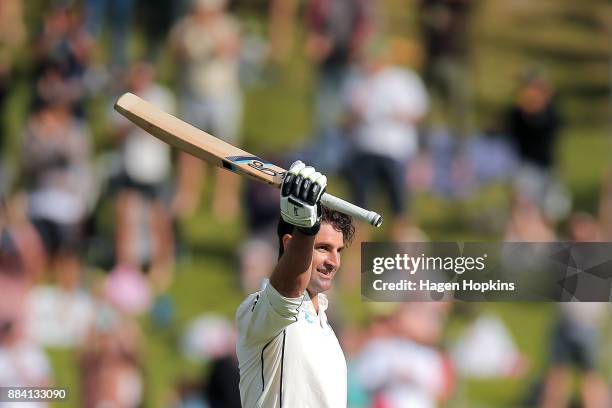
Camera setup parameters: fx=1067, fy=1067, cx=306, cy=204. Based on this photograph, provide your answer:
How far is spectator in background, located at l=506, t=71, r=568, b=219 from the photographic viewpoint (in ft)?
22.7

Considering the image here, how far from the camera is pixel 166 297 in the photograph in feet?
22.8

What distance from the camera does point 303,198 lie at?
262 centimetres

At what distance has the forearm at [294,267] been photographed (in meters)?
2.68

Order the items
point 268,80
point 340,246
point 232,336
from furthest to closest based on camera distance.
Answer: point 268,80, point 232,336, point 340,246

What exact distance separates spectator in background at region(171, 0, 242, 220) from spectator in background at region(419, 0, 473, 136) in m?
1.28

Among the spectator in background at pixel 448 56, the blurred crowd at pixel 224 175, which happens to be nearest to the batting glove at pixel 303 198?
the blurred crowd at pixel 224 175

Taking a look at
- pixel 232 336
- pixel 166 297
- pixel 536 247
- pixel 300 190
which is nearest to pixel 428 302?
pixel 536 247

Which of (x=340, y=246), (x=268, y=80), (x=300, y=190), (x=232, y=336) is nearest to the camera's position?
(x=300, y=190)

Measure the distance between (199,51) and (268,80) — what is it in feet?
1.64

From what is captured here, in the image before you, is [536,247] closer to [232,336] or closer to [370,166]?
[370,166]

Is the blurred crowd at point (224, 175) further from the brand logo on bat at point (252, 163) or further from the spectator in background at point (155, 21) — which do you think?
the brand logo on bat at point (252, 163)

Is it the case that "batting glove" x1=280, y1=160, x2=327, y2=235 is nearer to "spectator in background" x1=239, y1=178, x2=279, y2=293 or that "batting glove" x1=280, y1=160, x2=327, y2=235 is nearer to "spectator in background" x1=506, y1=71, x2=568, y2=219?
"spectator in background" x1=239, y1=178, x2=279, y2=293

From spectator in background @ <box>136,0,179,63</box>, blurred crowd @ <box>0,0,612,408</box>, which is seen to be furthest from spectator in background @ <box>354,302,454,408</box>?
spectator in background @ <box>136,0,179,63</box>

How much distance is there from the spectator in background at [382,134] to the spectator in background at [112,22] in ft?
5.12
